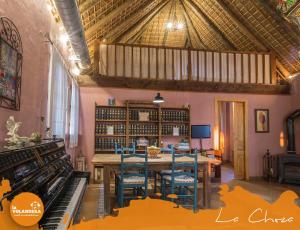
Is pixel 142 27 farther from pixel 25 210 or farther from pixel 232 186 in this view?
pixel 25 210

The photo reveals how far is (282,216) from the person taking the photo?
1.58 meters

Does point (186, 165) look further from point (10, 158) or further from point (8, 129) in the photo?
point (10, 158)

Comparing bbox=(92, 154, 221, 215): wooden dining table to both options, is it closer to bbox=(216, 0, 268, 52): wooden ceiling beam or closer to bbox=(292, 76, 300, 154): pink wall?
bbox=(216, 0, 268, 52): wooden ceiling beam

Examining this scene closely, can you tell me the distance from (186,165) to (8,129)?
8.49 ft

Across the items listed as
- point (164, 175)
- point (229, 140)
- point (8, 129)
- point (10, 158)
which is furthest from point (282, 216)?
point (229, 140)

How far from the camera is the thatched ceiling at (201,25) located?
5.45 m

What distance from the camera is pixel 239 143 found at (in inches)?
271

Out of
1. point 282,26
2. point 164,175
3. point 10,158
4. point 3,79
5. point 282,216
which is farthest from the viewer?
point 282,26

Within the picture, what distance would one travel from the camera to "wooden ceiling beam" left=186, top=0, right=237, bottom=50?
6246 mm

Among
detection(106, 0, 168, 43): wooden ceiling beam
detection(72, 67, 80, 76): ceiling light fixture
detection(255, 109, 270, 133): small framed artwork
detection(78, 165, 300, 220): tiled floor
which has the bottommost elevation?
detection(78, 165, 300, 220): tiled floor

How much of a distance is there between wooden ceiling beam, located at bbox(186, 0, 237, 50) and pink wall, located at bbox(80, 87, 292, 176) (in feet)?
4.75

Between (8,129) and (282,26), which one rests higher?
(282,26)

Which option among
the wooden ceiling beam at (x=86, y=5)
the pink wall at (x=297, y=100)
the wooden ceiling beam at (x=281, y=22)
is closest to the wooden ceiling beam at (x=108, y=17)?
the wooden ceiling beam at (x=86, y=5)
